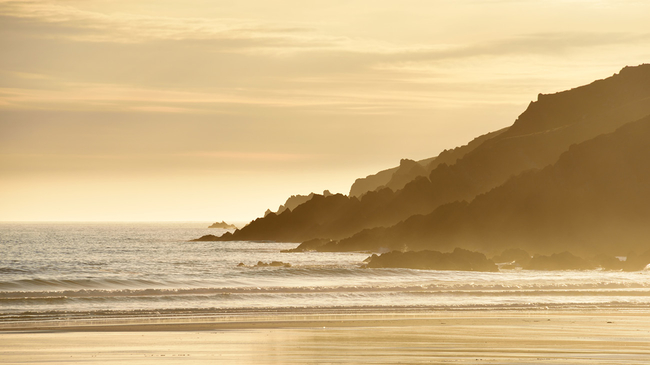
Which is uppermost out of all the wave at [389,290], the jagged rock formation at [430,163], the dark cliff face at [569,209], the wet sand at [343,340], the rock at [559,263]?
the jagged rock formation at [430,163]

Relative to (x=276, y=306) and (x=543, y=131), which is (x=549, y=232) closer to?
(x=543, y=131)

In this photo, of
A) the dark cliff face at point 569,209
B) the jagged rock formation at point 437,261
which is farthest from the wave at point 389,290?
the dark cliff face at point 569,209

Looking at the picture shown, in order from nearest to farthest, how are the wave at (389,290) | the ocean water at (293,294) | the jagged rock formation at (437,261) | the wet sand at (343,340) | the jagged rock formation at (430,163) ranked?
1. the wet sand at (343,340)
2. the ocean water at (293,294)
3. the wave at (389,290)
4. the jagged rock formation at (437,261)
5. the jagged rock formation at (430,163)

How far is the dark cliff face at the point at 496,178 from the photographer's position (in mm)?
98125

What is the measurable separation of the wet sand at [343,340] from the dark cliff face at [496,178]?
228 ft

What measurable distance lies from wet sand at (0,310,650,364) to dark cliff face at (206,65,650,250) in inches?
2735

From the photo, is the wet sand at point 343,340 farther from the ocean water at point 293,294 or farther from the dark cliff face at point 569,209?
the dark cliff face at point 569,209

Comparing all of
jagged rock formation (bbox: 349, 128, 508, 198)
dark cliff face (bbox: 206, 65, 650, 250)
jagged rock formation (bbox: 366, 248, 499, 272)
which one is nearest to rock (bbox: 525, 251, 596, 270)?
jagged rock formation (bbox: 366, 248, 499, 272)

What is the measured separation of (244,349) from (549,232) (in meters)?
78.4

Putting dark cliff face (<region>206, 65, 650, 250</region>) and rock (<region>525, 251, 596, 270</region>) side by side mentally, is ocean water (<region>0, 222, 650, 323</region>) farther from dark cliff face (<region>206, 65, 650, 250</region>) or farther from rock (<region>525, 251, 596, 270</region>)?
dark cliff face (<region>206, 65, 650, 250</region>)

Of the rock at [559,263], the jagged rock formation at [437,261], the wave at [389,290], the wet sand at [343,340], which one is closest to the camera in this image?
the wet sand at [343,340]

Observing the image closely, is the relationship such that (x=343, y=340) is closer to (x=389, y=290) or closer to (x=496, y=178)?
(x=389, y=290)

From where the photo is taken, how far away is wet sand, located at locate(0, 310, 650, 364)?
55.8 ft

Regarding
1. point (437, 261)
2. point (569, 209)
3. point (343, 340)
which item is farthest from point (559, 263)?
point (343, 340)
